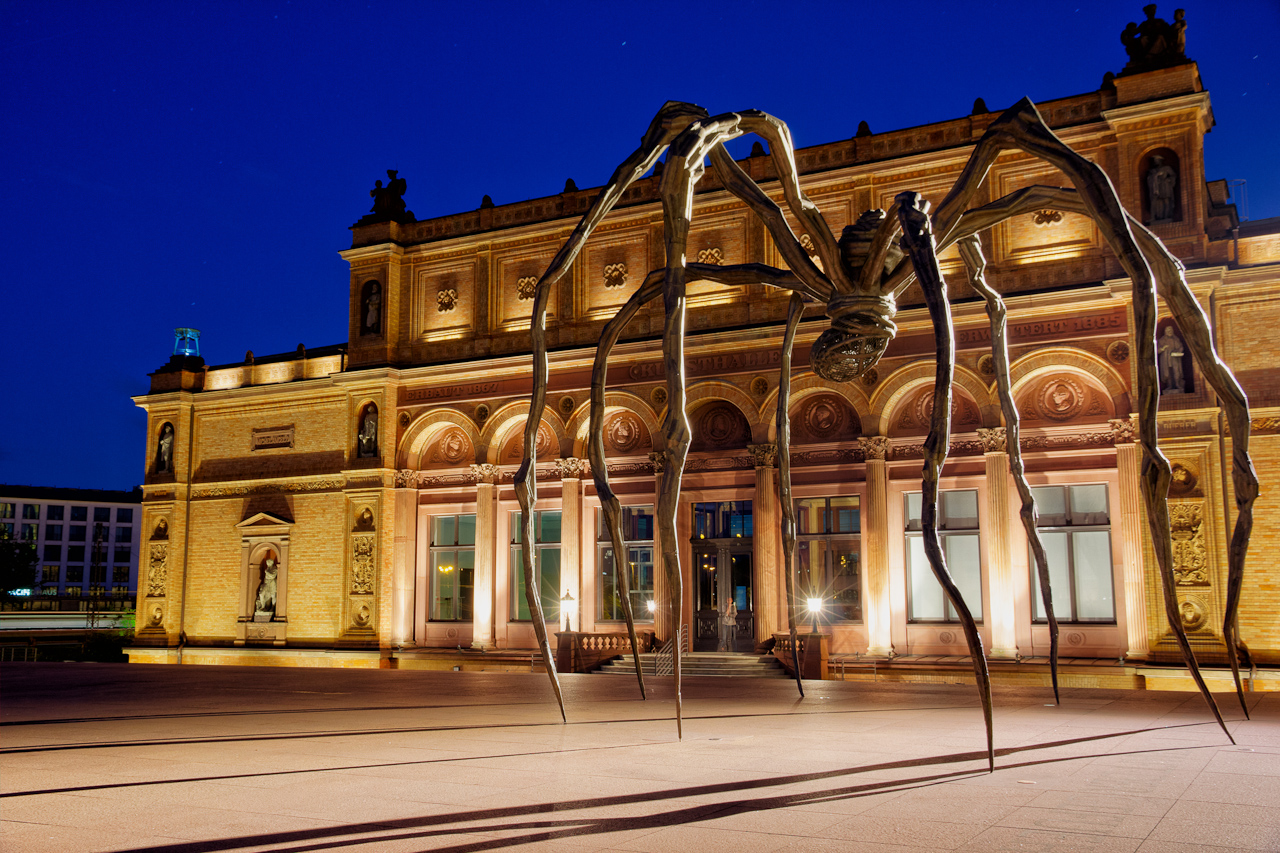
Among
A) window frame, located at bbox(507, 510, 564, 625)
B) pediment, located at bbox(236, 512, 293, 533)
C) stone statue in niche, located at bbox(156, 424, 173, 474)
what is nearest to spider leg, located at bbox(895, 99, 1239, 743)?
window frame, located at bbox(507, 510, 564, 625)

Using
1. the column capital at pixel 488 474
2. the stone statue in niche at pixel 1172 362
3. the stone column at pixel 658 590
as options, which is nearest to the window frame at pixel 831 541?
the stone column at pixel 658 590

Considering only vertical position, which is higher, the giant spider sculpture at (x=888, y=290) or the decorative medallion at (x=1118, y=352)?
the decorative medallion at (x=1118, y=352)

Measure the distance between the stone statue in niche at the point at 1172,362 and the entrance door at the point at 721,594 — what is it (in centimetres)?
1067

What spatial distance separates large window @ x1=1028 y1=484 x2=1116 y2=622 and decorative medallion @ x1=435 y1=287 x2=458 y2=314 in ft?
57.0

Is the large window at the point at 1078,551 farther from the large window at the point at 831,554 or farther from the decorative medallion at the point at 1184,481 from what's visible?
the large window at the point at 831,554

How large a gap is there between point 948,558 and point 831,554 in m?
2.81

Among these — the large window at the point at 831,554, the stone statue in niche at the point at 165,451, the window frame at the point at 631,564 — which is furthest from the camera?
the stone statue in niche at the point at 165,451

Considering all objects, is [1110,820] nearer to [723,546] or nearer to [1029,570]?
[1029,570]

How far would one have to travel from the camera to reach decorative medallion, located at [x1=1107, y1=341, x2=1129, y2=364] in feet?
74.2

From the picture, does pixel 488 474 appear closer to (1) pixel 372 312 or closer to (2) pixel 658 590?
(2) pixel 658 590

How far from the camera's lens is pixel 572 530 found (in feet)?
92.9

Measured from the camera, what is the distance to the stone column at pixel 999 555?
23.2 metres

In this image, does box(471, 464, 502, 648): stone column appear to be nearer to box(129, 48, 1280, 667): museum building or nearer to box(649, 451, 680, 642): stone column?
box(129, 48, 1280, 667): museum building

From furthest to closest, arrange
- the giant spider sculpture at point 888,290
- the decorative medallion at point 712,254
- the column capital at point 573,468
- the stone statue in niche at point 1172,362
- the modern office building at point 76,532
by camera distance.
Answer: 1. the modern office building at point 76,532
2. the column capital at point 573,468
3. the decorative medallion at point 712,254
4. the stone statue in niche at point 1172,362
5. the giant spider sculpture at point 888,290
